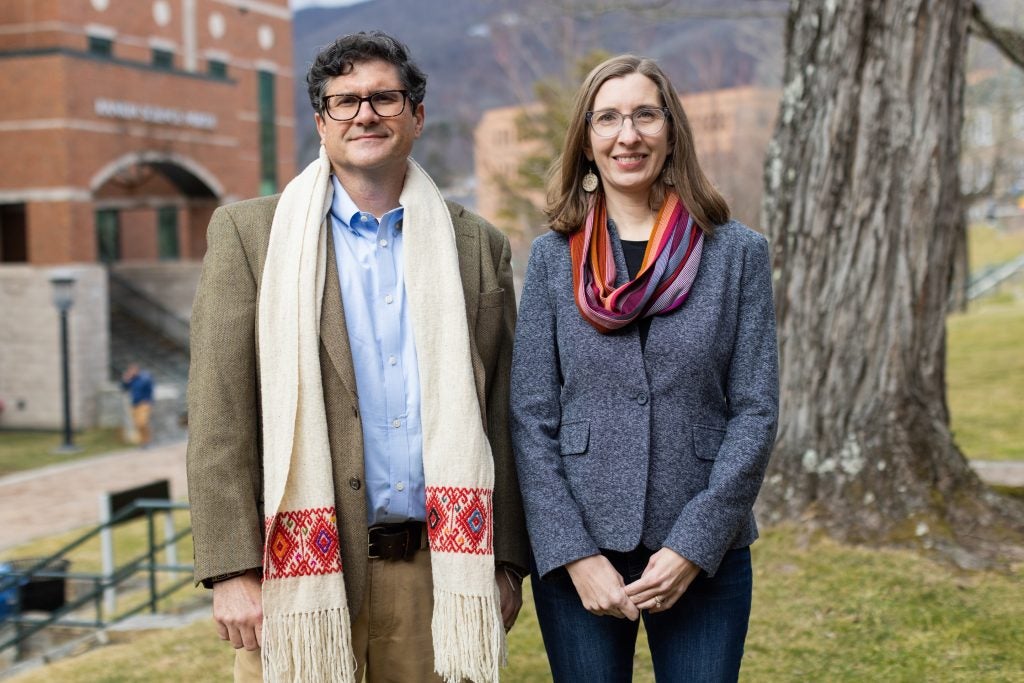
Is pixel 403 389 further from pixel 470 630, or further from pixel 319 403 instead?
pixel 470 630

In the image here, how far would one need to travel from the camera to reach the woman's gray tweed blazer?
264 cm

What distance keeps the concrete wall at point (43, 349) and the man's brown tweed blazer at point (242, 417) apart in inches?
933

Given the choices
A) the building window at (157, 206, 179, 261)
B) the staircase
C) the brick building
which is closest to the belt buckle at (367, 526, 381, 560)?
the staircase

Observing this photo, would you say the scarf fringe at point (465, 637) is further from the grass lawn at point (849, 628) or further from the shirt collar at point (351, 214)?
the grass lawn at point (849, 628)

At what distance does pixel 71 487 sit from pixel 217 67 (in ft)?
64.8

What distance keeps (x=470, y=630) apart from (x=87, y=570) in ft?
34.3

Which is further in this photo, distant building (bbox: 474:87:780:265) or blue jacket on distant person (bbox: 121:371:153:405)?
distant building (bbox: 474:87:780:265)

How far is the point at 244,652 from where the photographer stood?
288 cm

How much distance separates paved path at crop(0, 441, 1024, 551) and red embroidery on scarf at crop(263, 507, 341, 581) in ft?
41.5

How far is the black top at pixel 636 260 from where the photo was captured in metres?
2.74

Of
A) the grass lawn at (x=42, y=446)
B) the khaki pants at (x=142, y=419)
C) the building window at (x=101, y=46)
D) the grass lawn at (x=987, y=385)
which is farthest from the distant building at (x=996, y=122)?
the building window at (x=101, y=46)

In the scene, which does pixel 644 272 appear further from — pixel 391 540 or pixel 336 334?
pixel 391 540

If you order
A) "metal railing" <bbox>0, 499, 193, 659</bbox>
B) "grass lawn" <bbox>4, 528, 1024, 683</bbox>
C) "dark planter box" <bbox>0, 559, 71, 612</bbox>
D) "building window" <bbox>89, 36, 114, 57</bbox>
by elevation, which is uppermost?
"building window" <bbox>89, 36, 114, 57</bbox>

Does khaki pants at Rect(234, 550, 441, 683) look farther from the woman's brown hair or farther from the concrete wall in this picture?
the concrete wall
